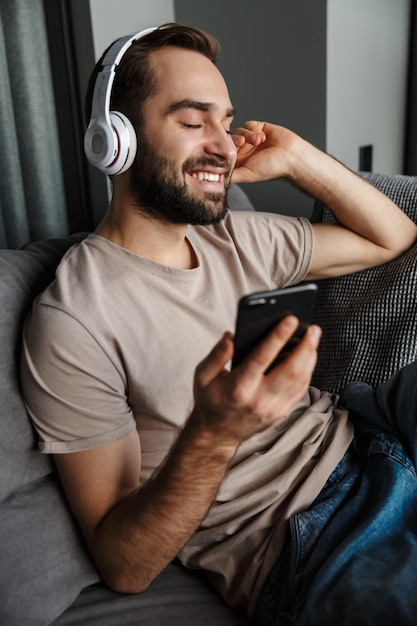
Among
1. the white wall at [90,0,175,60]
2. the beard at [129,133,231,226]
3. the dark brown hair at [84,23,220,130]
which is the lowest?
the beard at [129,133,231,226]

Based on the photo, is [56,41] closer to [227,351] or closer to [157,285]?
[157,285]

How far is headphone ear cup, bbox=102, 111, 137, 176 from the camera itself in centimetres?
107

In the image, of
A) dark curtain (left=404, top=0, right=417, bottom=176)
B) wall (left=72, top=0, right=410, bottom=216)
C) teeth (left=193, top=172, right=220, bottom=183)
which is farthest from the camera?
dark curtain (left=404, top=0, right=417, bottom=176)

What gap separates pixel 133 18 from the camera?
204 centimetres

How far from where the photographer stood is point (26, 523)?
940 mm

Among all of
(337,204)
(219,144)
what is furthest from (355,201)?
(219,144)

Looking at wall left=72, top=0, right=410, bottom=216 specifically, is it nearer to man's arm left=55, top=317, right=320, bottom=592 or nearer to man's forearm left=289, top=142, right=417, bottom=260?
man's forearm left=289, top=142, right=417, bottom=260

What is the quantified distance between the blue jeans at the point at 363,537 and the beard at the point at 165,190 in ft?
1.55

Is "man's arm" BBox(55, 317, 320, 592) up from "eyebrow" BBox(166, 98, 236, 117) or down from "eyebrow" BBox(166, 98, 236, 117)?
down

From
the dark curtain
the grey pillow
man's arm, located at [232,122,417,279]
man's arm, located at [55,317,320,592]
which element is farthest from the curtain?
the dark curtain

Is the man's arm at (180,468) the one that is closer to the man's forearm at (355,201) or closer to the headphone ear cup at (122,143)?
the headphone ear cup at (122,143)

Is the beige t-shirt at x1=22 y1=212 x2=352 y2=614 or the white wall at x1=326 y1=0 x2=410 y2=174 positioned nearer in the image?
the beige t-shirt at x1=22 y1=212 x2=352 y2=614

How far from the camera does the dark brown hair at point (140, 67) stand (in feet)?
3.75

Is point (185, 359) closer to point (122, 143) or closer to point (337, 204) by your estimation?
point (122, 143)
